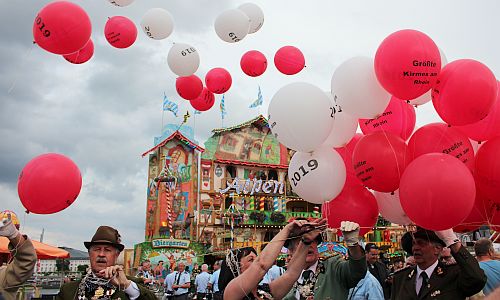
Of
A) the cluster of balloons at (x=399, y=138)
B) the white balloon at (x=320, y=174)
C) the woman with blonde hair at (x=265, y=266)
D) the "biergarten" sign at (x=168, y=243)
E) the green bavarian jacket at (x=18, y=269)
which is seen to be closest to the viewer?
the woman with blonde hair at (x=265, y=266)

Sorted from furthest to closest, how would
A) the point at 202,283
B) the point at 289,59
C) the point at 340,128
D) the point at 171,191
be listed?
the point at 171,191, the point at 202,283, the point at 289,59, the point at 340,128

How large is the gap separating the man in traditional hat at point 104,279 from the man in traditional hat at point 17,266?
830 mm

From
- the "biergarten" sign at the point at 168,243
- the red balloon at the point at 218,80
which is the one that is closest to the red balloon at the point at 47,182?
the red balloon at the point at 218,80

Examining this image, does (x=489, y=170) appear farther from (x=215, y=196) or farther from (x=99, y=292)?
(x=215, y=196)

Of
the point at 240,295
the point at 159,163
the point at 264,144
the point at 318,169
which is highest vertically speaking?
the point at 264,144

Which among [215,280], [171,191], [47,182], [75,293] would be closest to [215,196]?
[171,191]

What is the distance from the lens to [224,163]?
29281 millimetres

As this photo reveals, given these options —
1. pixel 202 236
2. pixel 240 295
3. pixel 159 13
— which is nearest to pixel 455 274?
pixel 240 295

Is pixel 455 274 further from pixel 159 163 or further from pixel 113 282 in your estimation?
pixel 159 163

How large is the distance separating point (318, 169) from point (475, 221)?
160 centimetres

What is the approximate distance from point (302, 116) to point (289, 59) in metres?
4.60

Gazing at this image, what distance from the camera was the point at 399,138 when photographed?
430 centimetres

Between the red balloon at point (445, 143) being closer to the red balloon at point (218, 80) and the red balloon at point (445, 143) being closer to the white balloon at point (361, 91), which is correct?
the white balloon at point (361, 91)

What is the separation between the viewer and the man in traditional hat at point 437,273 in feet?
10.6
